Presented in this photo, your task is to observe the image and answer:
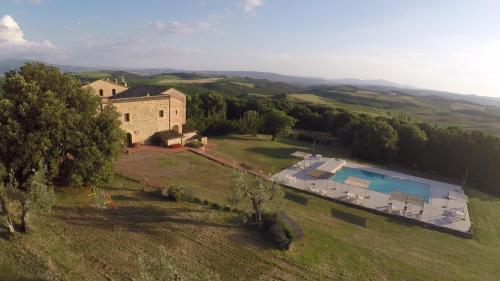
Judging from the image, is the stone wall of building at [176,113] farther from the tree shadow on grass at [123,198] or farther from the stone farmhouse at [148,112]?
the tree shadow on grass at [123,198]

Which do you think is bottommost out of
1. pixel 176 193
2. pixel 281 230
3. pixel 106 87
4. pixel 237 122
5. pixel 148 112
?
pixel 281 230

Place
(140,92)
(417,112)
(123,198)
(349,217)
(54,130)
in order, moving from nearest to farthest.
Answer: (54,130) → (123,198) → (349,217) → (140,92) → (417,112)

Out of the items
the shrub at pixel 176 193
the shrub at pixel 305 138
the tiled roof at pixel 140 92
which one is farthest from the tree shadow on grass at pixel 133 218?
the shrub at pixel 305 138

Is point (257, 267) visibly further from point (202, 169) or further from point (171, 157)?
point (171, 157)

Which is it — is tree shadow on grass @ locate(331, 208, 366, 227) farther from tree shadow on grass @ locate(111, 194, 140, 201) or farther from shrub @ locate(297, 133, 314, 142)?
shrub @ locate(297, 133, 314, 142)

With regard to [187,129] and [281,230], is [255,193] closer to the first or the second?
[281,230]

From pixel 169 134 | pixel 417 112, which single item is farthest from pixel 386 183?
pixel 417 112

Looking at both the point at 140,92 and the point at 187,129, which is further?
the point at 187,129
